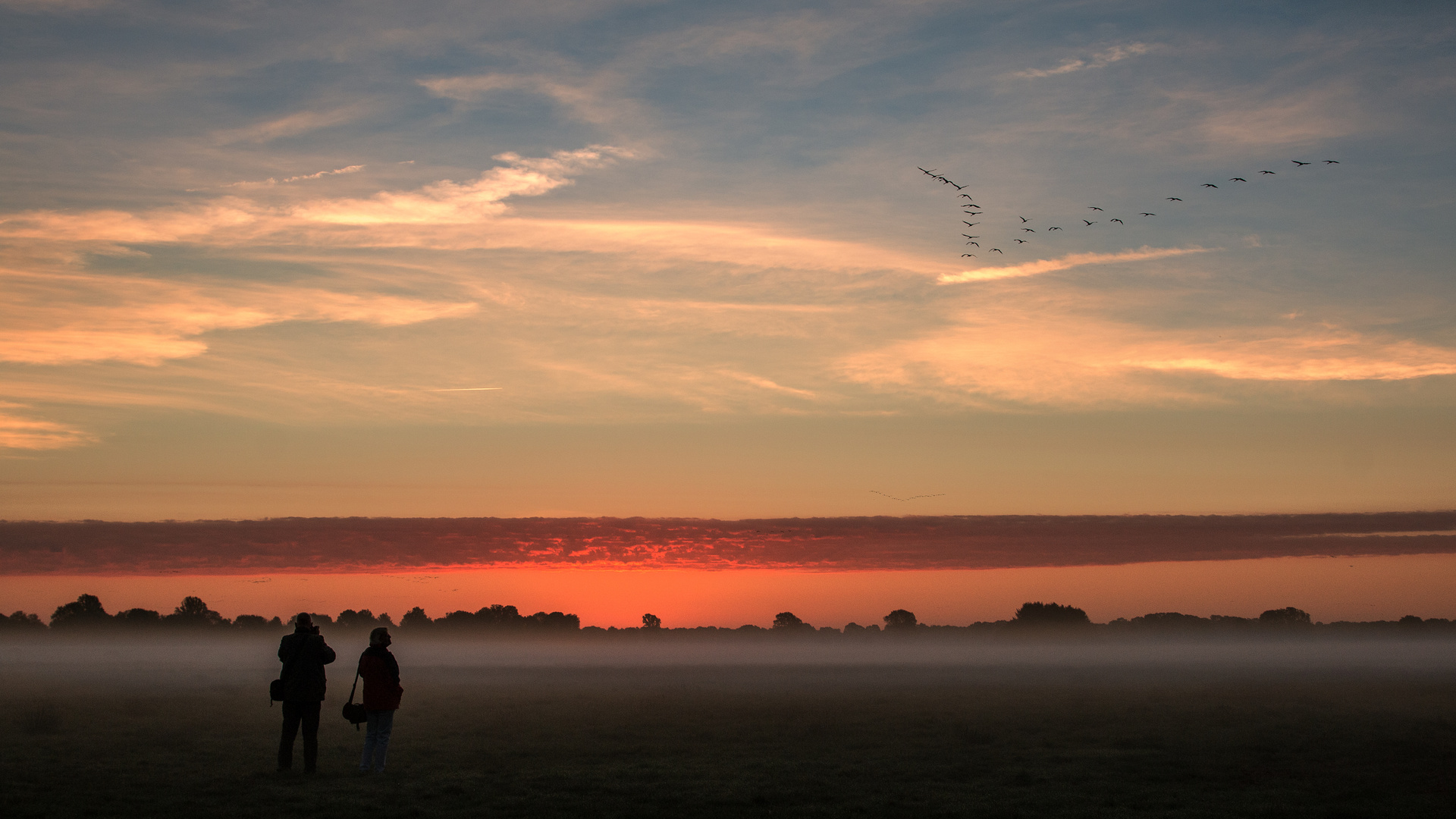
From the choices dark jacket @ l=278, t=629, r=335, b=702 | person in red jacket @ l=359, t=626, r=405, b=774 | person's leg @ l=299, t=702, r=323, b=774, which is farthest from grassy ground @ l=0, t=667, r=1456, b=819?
dark jacket @ l=278, t=629, r=335, b=702

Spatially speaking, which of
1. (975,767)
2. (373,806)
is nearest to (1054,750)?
(975,767)

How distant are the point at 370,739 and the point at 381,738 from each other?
8.2 inches

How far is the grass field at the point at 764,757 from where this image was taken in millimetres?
17734

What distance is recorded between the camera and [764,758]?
78.0ft

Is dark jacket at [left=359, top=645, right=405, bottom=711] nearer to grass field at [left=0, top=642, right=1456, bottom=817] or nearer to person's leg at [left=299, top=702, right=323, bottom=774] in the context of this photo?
person's leg at [left=299, top=702, right=323, bottom=774]

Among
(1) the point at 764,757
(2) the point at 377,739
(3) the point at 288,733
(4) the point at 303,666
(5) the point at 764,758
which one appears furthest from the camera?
(1) the point at 764,757

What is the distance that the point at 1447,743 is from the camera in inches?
964

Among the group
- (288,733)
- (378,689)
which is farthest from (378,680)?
(288,733)

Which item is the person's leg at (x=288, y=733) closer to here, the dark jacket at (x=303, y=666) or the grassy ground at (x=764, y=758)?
the dark jacket at (x=303, y=666)

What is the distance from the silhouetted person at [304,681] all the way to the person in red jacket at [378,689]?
72 centimetres

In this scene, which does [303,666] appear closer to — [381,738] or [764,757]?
[381,738]

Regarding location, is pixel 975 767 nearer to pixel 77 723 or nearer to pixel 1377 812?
pixel 1377 812

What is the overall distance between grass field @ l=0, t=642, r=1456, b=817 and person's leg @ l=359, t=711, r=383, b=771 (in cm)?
43

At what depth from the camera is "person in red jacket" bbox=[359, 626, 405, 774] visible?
1938 centimetres
